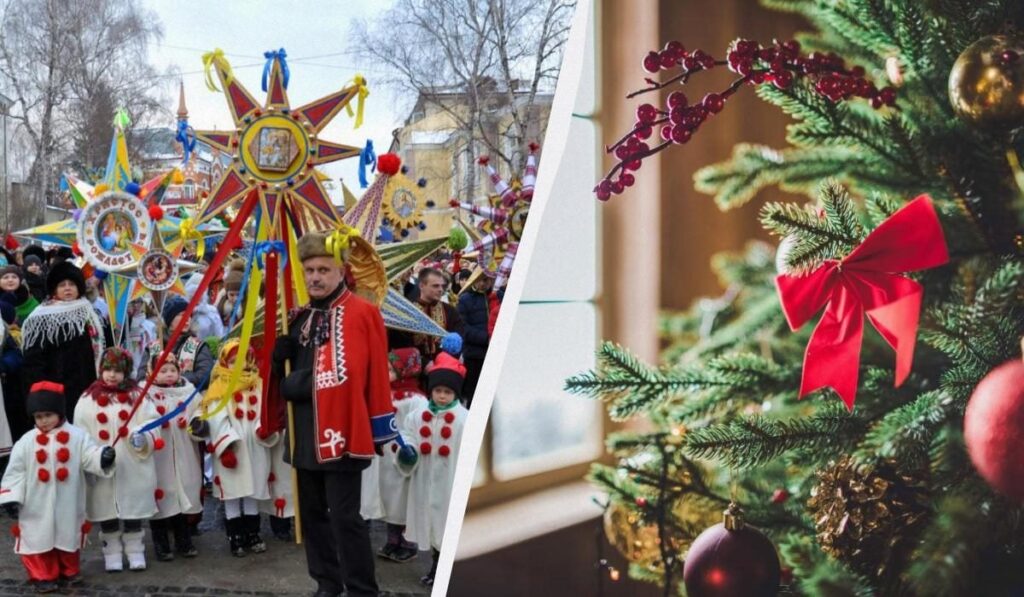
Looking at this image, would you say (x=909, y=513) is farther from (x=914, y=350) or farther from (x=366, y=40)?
(x=366, y=40)

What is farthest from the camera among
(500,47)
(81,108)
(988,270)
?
(81,108)

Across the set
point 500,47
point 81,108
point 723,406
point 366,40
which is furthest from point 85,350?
point 81,108

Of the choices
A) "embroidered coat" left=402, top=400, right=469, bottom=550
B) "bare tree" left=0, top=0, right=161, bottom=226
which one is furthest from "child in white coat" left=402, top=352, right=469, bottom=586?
"bare tree" left=0, top=0, right=161, bottom=226

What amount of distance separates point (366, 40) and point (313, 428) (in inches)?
919

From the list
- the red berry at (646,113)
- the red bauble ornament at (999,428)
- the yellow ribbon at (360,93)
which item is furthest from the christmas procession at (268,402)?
the red bauble ornament at (999,428)

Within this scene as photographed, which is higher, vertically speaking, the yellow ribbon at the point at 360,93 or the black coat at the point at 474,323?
the yellow ribbon at the point at 360,93

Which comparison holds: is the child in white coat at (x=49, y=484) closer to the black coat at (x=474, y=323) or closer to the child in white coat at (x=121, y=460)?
the child in white coat at (x=121, y=460)

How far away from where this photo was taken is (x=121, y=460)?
5.72 metres

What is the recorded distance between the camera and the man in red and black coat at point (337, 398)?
4500mm

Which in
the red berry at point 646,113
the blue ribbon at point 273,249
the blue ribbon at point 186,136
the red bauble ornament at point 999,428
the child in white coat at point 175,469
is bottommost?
the child in white coat at point 175,469

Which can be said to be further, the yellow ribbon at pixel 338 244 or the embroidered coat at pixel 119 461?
the embroidered coat at pixel 119 461

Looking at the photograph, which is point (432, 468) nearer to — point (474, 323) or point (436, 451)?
point (436, 451)

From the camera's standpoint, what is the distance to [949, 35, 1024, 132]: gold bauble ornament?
68.4 inches

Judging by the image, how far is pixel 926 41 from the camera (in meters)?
1.77
